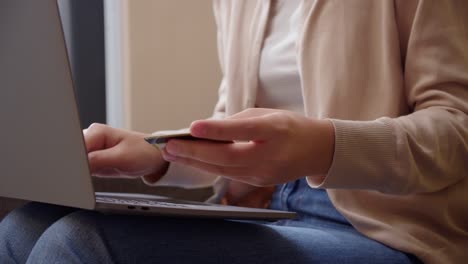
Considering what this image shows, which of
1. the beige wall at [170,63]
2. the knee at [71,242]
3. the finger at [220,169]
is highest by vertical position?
the finger at [220,169]

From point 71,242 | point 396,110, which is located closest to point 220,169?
point 71,242

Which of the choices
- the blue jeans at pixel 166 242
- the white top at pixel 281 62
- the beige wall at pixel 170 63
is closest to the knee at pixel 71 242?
the blue jeans at pixel 166 242

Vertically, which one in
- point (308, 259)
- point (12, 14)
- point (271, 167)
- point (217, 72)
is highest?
point (12, 14)

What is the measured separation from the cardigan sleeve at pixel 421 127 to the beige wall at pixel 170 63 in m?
0.90

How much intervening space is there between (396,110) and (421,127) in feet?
0.32

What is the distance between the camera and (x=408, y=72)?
→ 2.56ft

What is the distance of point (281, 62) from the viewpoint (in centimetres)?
96

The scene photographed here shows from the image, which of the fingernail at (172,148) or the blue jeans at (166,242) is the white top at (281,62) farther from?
the fingernail at (172,148)

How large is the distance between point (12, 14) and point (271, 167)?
0.28 meters

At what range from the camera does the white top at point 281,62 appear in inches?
37.0

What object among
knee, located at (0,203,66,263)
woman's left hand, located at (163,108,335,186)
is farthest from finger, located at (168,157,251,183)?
knee, located at (0,203,66,263)

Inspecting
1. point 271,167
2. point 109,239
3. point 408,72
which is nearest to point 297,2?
point 408,72

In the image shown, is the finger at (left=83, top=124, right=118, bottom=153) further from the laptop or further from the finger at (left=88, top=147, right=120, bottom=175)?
the laptop

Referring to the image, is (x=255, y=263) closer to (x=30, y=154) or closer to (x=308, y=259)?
(x=308, y=259)
